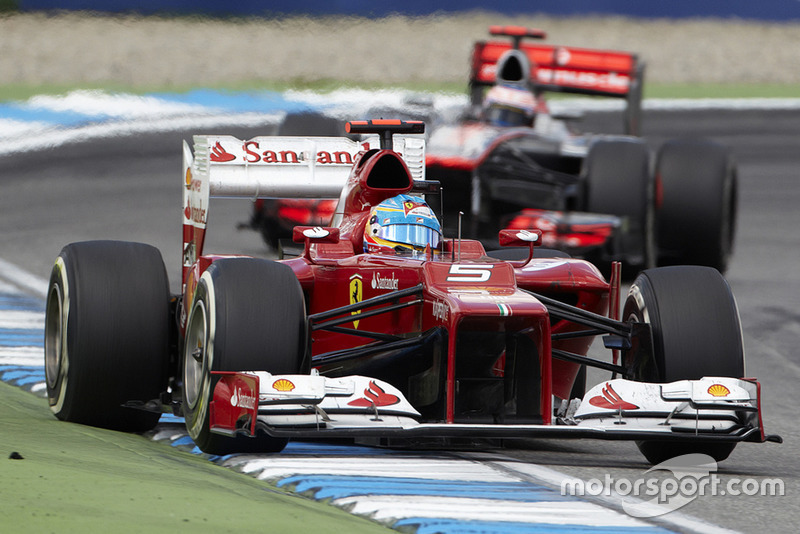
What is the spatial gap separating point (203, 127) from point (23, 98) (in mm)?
3008

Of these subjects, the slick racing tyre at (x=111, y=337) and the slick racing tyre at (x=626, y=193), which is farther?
the slick racing tyre at (x=626, y=193)

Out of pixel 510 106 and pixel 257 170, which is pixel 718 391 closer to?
pixel 257 170

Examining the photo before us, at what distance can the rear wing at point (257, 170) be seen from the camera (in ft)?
30.7

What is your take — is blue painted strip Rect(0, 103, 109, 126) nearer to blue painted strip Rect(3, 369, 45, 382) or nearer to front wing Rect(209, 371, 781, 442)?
blue painted strip Rect(3, 369, 45, 382)

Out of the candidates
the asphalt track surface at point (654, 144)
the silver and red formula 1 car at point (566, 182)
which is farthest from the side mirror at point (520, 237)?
the silver and red formula 1 car at point (566, 182)

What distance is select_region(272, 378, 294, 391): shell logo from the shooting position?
6602 millimetres

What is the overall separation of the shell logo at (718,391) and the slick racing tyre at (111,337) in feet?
9.36

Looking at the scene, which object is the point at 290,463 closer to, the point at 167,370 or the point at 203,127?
the point at 167,370

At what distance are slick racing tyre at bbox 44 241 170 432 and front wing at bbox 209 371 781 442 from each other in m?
1.07

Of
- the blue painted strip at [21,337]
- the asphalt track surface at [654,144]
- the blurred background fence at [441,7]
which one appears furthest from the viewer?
the blurred background fence at [441,7]

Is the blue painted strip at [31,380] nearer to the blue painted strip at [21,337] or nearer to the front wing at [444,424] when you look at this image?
the blue painted strip at [21,337]

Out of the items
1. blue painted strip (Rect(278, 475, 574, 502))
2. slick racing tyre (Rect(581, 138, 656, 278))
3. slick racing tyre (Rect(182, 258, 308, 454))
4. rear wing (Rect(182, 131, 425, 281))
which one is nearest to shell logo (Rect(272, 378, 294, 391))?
slick racing tyre (Rect(182, 258, 308, 454))

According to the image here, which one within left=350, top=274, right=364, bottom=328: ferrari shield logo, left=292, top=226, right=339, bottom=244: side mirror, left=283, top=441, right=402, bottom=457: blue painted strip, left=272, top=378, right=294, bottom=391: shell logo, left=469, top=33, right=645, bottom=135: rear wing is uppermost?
left=469, top=33, right=645, bottom=135: rear wing

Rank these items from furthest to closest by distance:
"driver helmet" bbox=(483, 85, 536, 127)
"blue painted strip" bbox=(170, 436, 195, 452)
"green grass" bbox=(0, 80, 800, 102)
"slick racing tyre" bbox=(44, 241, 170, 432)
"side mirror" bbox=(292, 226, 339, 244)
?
1. "green grass" bbox=(0, 80, 800, 102)
2. "driver helmet" bbox=(483, 85, 536, 127)
3. "side mirror" bbox=(292, 226, 339, 244)
4. "slick racing tyre" bbox=(44, 241, 170, 432)
5. "blue painted strip" bbox=(170, 436, 195, 452)
